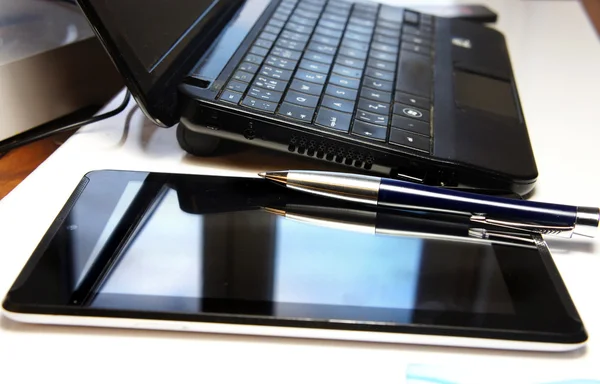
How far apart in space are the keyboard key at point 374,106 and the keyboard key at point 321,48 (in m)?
0.09

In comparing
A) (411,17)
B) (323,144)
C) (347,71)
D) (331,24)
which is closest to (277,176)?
(323,144)

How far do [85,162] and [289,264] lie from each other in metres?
0.19

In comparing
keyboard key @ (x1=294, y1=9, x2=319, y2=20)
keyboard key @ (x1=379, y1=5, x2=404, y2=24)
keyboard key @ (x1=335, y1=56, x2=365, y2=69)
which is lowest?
keyboard key @ (x1=379, y1=5, x2=404, y2=24)

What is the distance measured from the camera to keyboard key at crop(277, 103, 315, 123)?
0.39m

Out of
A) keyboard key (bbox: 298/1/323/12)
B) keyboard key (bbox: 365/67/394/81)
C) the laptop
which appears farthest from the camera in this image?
keyboard key (bbox: 298/1/323/12)

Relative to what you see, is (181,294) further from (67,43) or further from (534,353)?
(67,43)

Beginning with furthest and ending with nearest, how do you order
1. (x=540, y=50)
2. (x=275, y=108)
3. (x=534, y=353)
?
(x=540, y=50) → (x=275, y=108) → (x=534, y=353)

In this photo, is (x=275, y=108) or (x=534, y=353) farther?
(x=275, y=108)

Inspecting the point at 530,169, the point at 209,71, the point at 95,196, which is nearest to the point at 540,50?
the point at 530,169

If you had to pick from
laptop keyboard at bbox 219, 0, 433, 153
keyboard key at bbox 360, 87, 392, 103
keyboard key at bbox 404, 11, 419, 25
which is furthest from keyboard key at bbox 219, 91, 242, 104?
keyboard key at bbox 404, 11, 419, 25

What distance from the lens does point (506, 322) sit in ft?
0.94

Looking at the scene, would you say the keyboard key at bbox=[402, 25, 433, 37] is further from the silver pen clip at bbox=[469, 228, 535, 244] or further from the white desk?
the silver pen clip at bbox=[469, 228, 535, 244]

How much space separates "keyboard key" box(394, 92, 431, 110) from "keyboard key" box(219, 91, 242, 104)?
0.45 feet

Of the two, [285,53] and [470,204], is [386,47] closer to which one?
[285,53]
